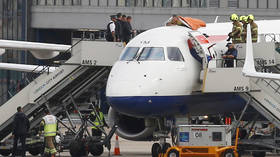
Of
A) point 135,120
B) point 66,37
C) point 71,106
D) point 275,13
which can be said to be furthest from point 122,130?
point 66,37

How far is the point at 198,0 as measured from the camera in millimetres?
63688

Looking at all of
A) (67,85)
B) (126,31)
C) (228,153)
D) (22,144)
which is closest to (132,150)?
(67,85)

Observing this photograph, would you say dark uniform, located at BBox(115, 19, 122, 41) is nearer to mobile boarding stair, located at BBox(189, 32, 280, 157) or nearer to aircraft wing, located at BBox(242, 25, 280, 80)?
mobile boarding stair, located at BBox(189, 32, 280, 157)

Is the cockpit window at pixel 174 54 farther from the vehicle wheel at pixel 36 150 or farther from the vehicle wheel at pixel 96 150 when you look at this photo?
the vehicle wheel at pixel 36 150

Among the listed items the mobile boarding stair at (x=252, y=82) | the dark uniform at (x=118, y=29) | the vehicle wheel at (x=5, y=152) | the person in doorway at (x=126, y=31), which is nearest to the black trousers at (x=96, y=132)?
the vehicle wheel at (x=5, y=152)

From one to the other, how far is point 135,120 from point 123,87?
390 cm

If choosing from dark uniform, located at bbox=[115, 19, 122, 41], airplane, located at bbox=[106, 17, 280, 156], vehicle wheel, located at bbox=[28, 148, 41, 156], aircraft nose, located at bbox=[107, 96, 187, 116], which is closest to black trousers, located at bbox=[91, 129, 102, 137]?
vehicle wheel, located at bbox=[28, 148, 41, 156]

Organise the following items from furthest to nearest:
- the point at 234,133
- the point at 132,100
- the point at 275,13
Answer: the point at 275,13
the point at 234,133
the point at 132,100

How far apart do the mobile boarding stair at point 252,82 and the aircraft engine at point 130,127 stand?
2.96 metres

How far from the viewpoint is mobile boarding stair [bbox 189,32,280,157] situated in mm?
27498

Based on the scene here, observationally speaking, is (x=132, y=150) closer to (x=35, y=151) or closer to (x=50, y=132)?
(x=35, y=151)

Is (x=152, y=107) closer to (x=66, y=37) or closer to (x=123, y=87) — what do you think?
(x=123, y=87)

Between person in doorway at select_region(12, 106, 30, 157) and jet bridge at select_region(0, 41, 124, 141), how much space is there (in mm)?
1452

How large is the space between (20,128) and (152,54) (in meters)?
4.85
